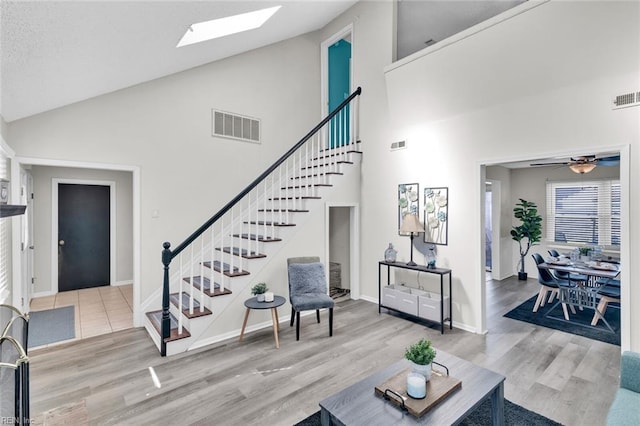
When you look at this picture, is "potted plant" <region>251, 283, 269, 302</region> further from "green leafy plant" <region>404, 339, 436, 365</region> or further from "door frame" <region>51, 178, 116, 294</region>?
"door frame" <region>51, 178, 116, 294</region>

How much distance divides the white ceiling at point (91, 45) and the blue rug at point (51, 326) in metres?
2.56

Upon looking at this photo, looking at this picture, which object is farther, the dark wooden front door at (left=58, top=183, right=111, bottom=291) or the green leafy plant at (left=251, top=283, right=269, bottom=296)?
the dark wooden front door at (left=58, top=183, right=111, bottom=291)

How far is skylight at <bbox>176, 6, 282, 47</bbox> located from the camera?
3.05 meters

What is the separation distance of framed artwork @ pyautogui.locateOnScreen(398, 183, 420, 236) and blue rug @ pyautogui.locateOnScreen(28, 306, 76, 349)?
4704mm

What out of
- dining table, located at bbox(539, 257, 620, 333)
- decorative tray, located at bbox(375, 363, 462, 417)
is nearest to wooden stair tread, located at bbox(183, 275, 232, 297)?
decorative tray, located at bbox(375, 363, 462, 417)

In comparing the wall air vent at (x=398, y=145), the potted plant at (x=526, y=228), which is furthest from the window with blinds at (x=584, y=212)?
the wall air vent at (x=398, y=145)

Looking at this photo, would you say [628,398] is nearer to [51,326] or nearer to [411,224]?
[411,224]

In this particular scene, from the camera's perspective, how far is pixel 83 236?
5.99 m

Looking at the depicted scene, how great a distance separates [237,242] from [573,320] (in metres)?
4.97

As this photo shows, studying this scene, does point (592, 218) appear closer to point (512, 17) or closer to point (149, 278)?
point (512, 17)

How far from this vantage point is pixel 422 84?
4.20 metres

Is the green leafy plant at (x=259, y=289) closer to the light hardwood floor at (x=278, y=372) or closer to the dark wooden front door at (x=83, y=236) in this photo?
the light hardwood floor at (x=278, y=372)

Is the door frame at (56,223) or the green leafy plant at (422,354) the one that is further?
the door frame at (56,223)

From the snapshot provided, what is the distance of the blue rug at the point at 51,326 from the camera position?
3.73 metres
